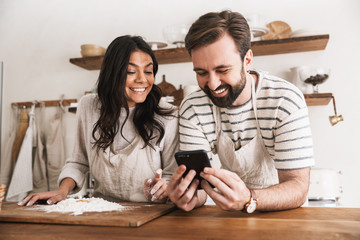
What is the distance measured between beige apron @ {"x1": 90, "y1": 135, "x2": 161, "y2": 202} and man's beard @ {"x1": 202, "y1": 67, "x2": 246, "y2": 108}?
404 millimetres

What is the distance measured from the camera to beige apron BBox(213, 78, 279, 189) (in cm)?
153

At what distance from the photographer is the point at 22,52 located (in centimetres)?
357

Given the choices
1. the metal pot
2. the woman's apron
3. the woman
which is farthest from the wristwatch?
the woman's apron

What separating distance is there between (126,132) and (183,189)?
0.66 meters

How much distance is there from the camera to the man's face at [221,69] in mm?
1406

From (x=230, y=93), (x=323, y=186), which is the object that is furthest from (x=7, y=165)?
(x=323, y=186)

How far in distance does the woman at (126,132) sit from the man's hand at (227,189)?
1.74 ft

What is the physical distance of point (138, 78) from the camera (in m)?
1.74

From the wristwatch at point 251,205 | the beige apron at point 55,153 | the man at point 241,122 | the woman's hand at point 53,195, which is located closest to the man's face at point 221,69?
the man at point 241,122

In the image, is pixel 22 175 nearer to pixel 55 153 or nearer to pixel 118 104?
pixel 55 153

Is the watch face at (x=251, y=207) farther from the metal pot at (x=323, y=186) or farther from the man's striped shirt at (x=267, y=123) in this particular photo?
the metal pot at (x=323, y=186)

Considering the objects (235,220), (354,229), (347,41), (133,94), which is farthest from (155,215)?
(347,41)

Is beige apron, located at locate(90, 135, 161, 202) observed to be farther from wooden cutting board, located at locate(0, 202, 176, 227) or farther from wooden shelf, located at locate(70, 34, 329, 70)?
wooden shelf, located at locate(70, 34, 329, 70)

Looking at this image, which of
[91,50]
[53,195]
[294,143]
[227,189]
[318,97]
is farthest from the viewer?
[91,50]
